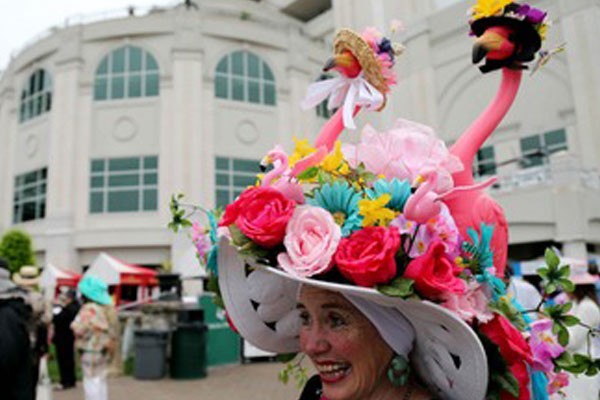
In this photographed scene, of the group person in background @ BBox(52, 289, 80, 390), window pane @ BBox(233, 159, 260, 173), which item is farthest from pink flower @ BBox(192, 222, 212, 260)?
window pane @ BBox(233, 159, 260, 173)

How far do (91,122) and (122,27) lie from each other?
5.13 metres

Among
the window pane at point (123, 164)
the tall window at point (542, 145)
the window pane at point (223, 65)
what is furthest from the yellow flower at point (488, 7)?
the window pane at point (223, 65)

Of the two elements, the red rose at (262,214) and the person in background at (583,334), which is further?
the person in background at (583,334)

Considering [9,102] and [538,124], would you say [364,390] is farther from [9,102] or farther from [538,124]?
[9,102]

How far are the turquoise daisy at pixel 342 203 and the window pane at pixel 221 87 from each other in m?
23.8

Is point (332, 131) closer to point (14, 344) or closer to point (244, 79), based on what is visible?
point (14, 344)

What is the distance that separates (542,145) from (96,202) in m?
19.9

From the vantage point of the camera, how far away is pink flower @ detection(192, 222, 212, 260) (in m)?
1.90

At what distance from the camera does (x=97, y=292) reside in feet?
21.0

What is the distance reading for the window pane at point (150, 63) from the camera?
24.0 meters

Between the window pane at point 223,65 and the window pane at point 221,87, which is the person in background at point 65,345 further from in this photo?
the window pane at point 223,65

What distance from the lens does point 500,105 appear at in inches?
76.2

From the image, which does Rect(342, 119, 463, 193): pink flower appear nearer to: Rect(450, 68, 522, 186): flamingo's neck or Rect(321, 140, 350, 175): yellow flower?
Rect(321, 140, 350, 175): yellow flower

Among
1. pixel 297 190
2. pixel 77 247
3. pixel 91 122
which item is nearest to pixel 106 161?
pixel 91 122
